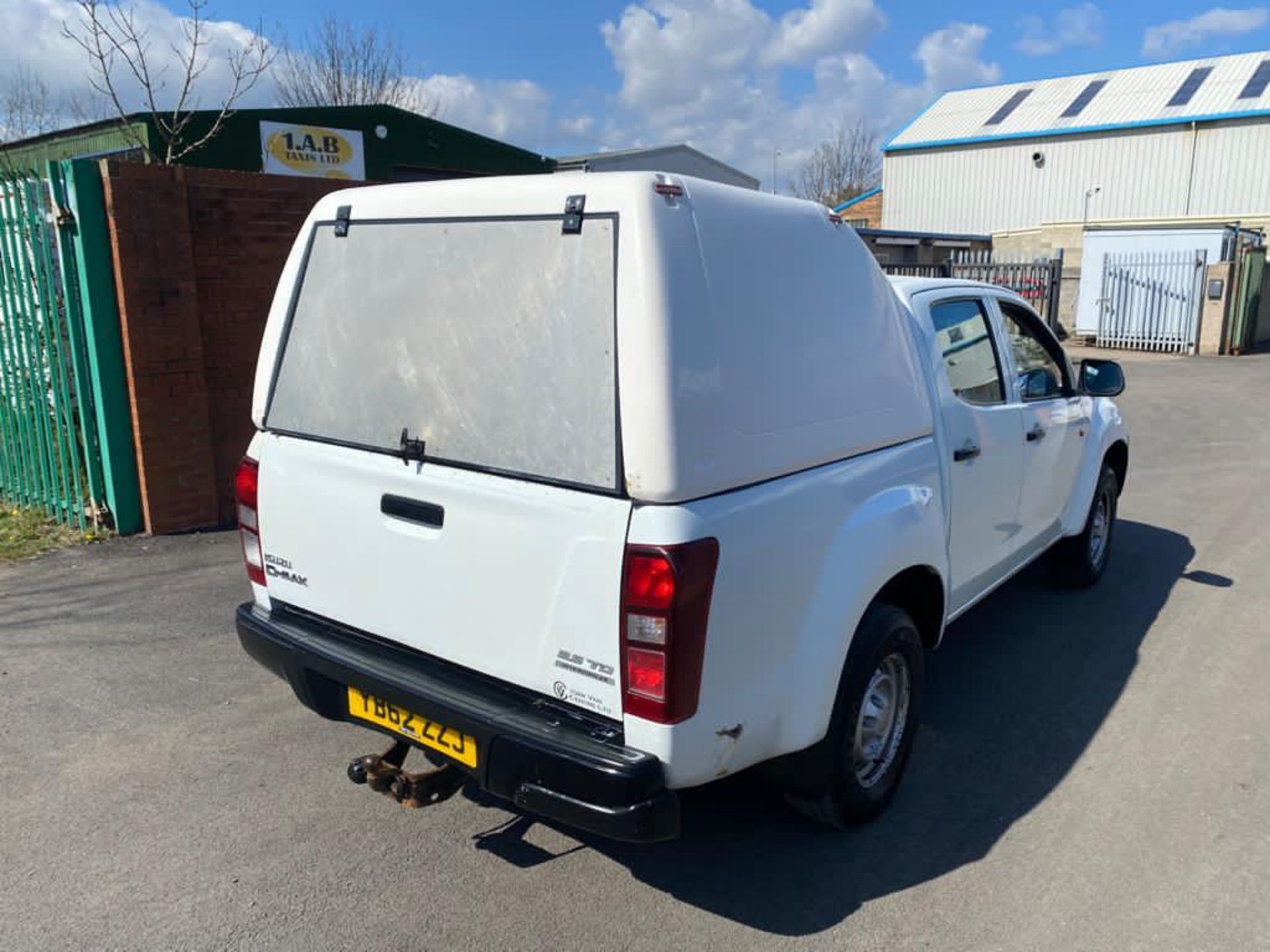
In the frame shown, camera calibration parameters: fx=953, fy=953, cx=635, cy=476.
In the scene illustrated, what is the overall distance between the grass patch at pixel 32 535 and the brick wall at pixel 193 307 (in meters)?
0.46

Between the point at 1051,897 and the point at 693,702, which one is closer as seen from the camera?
the point at 693,702

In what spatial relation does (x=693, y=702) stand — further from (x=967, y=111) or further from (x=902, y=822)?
(x=967, y=111)

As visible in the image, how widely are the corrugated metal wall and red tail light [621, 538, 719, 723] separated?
37.1m

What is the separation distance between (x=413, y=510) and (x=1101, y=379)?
13.5 feet

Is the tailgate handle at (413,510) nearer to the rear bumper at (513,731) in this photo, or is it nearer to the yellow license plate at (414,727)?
the rear bumper at (513,731)

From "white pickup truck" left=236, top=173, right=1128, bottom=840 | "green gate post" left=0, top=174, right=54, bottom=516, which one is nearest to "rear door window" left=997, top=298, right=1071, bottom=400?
"white pickup truck" left=236, top=173, right=1128, bottom=840

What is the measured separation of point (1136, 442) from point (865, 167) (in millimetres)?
47456

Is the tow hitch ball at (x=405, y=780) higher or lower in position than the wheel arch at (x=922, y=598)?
lower

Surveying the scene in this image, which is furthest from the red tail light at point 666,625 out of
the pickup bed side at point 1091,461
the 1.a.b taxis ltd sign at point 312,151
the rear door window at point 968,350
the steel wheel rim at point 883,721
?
the 1.a.b taxis ltd sign at point 312,151

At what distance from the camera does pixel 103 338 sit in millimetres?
6086

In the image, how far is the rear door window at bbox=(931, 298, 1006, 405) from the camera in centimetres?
393

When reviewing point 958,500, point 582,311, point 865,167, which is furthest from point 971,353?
point 865,167

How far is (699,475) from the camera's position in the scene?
95.5 inches

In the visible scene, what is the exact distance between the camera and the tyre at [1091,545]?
562 centimetres
